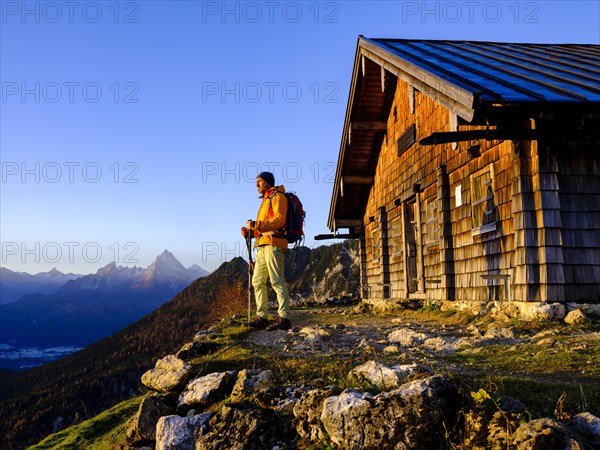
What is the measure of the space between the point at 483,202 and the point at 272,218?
158 inches

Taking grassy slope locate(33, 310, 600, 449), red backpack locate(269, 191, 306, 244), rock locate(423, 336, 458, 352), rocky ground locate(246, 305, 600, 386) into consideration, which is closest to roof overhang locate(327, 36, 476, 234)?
red backpack locate(269, 191, 306, 244)

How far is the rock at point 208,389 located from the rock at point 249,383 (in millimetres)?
113

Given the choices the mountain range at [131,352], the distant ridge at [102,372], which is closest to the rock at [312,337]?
the mountain range at [131,352]

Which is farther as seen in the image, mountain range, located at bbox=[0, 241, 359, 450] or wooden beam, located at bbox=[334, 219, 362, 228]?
mountain range, located at bbox=[0, 241, 359, 450]

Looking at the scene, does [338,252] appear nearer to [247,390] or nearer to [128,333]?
[128,333]

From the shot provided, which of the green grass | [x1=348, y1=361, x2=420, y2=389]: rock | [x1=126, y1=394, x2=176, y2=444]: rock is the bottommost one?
the green grass

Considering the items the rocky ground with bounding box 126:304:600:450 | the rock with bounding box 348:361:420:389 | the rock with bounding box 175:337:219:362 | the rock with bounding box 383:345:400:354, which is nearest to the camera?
the rocky ground with bounding box 126:304:600:450

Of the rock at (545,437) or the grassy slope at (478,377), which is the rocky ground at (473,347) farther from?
the rock at (545,437)

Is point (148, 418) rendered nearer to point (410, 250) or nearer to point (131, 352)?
point (410, 250)

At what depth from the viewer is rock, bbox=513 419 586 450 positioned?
239 cm

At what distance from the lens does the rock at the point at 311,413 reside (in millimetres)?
3121

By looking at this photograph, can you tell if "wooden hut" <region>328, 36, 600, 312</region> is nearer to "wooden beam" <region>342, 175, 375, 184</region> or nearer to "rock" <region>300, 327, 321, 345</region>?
"wooden beam" <region>342, 175, 375, 184</region>

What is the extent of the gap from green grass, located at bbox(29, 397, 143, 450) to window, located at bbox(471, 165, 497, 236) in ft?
21.0

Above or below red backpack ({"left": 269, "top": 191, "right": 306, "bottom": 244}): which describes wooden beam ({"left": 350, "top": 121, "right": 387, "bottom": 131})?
above
